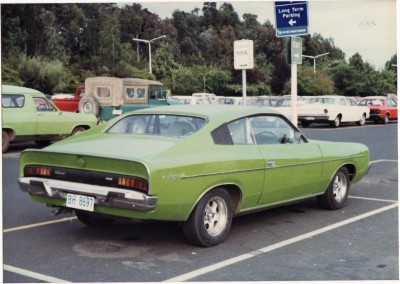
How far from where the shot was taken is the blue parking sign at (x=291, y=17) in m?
8.38

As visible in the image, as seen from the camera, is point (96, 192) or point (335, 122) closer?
point (96, 192)

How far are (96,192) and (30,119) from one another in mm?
9027

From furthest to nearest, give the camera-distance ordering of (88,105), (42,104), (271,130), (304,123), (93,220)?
(304,123), (88,105), (42,104), (271,130), (93,220)

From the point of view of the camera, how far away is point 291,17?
28.3 feet

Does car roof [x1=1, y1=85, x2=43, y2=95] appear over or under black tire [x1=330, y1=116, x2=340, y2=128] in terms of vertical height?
over

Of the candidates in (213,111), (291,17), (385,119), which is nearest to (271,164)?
(213,111)

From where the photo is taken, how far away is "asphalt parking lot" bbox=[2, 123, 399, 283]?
4613 millimetres

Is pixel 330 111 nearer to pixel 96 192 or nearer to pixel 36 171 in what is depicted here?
pixel 36 171

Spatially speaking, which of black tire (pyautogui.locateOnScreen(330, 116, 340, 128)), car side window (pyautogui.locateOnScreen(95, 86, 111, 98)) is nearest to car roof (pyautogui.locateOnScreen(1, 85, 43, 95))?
car side window (pyautogui.locateOnScreen(95, 86, 111, 98))

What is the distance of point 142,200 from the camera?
4785 millimetres

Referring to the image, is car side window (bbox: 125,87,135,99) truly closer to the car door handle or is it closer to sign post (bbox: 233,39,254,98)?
sign post (bbox: 233,39,254,98)

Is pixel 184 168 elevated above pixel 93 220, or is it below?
above

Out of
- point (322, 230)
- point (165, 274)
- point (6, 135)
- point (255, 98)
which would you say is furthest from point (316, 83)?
point (165, 274)

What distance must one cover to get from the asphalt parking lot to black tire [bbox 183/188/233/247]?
0.10 metres
